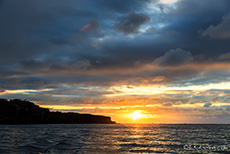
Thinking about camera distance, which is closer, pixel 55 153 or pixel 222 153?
pixel 55 153

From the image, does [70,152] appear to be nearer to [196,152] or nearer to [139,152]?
[139,152]

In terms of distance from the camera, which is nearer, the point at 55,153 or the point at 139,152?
the point at 55,153

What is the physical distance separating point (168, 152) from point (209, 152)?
27.2ft

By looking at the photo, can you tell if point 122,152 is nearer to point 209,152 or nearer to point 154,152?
point 154,152

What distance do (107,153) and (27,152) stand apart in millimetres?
14656

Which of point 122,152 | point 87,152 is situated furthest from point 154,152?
point 87,152

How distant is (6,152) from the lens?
42.1 metres

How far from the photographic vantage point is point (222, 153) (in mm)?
45250

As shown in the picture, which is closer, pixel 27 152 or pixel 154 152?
pixel 27 152

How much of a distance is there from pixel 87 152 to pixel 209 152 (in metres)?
24.1

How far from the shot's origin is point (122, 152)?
45.0 metres

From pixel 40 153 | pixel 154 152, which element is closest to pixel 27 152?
pixel 40 153

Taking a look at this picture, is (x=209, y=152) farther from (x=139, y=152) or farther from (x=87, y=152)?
(x=87, y=152)

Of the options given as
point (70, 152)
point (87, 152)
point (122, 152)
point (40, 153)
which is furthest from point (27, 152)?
point (122, 152)
